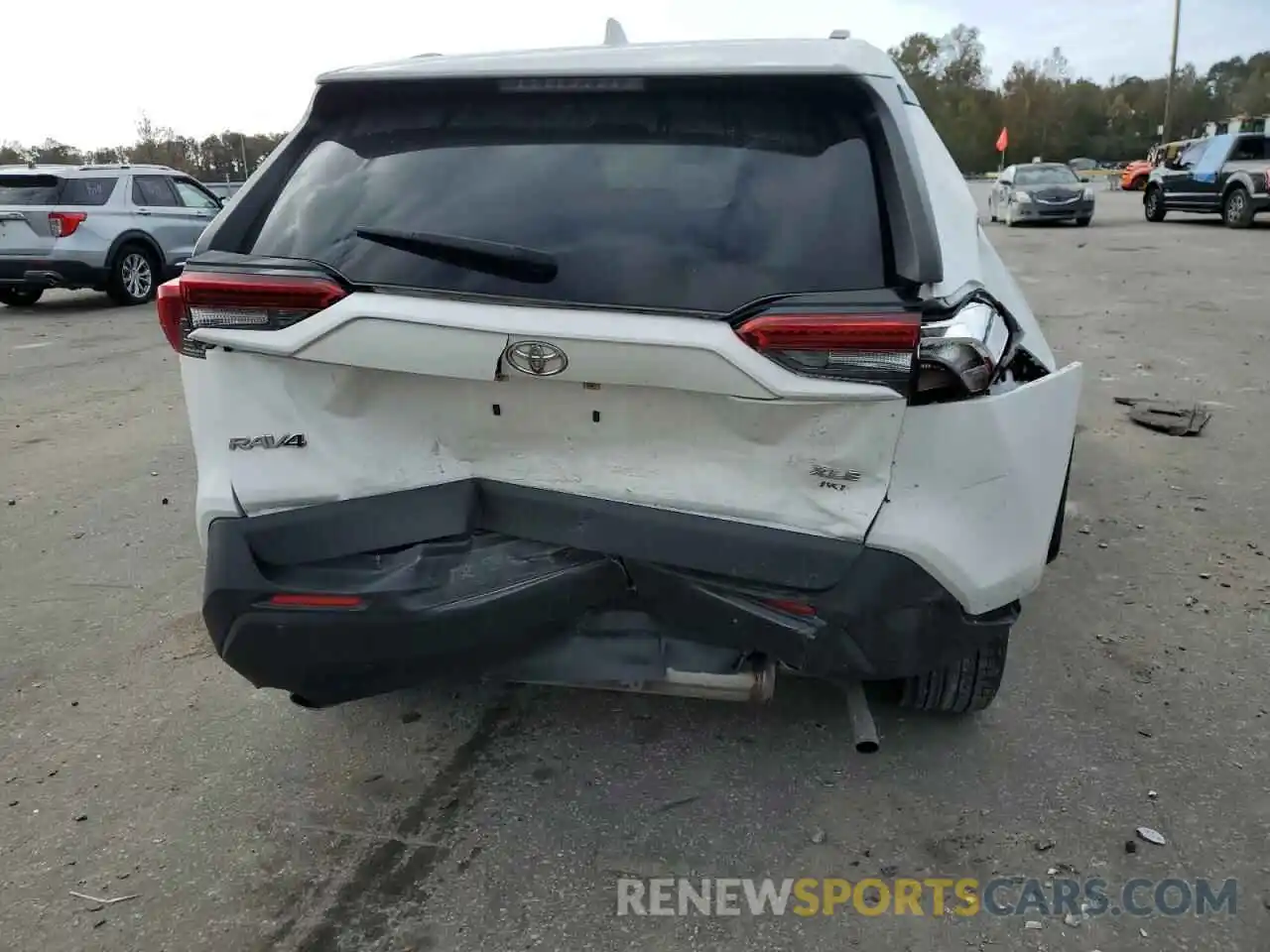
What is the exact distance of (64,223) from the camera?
1255 centimetres

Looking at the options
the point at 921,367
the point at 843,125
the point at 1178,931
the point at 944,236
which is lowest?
the point at 1178,931

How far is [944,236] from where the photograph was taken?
2.45 meters

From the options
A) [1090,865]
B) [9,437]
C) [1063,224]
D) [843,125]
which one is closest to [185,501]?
[9,437]

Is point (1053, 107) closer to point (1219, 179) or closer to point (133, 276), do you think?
point (1219, 179)

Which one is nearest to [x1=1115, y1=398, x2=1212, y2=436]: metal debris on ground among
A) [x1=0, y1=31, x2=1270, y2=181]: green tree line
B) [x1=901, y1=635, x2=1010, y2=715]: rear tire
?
[x1=901, y1=635, x2=1010, y2=715]: rear tire

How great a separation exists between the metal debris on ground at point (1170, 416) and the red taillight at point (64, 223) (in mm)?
12079

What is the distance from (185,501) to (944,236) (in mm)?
4256

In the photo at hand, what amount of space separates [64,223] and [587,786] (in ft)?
41.3

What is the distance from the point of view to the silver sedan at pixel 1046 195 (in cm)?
2347

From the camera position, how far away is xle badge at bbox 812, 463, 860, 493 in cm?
228

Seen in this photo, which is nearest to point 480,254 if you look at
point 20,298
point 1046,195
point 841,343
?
point 841,343

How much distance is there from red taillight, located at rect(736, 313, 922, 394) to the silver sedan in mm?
24011

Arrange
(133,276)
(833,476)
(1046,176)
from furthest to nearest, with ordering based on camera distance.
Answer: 1. (1046,176)
2. (133,276)
3. (833,476)

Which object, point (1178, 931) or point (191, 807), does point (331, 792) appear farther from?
point (1178, 931)
